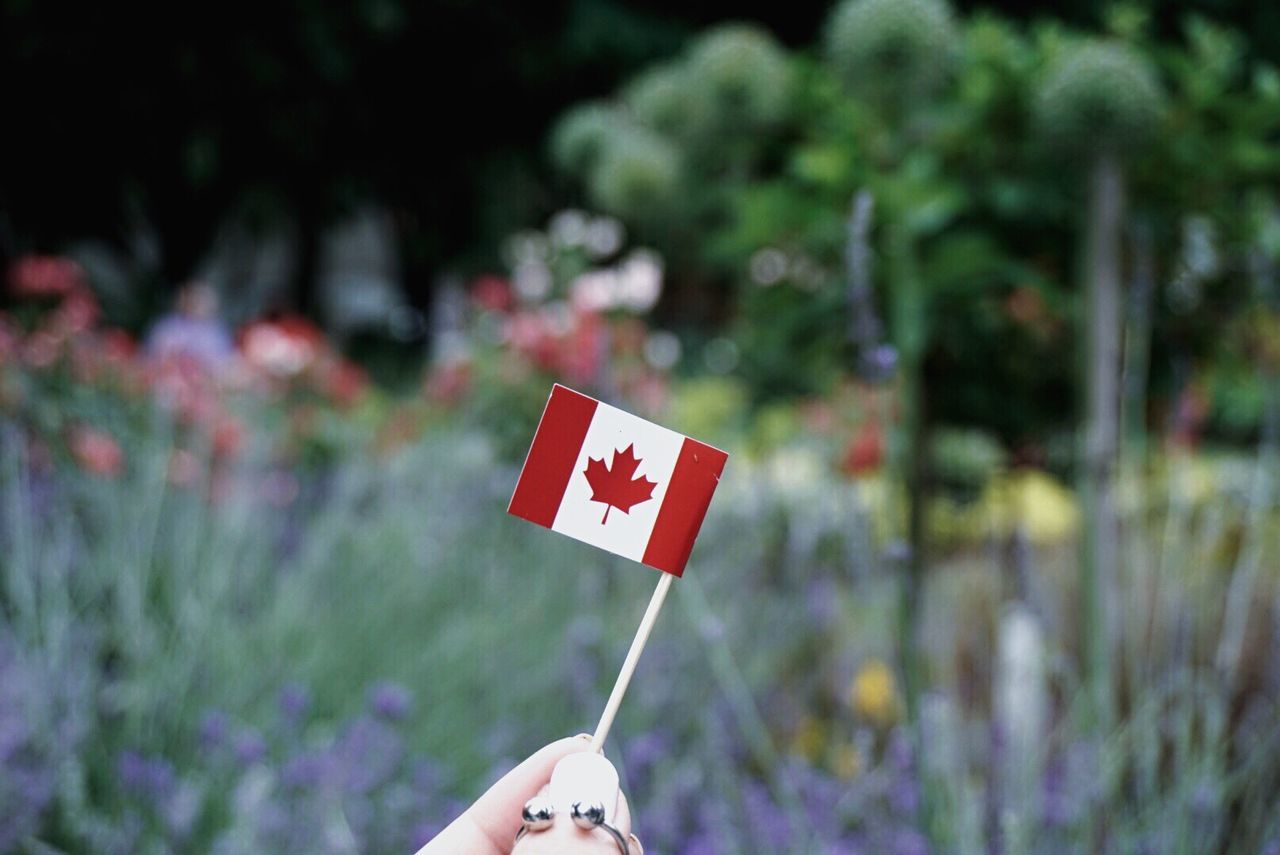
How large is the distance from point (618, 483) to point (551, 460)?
0.04 m

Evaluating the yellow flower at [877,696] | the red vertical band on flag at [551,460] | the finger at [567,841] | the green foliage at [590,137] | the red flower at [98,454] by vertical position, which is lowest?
the red flower at [98,454]

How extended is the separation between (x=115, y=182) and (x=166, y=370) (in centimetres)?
626

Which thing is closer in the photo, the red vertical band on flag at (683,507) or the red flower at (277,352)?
the red vertical band on flag at (683,507)

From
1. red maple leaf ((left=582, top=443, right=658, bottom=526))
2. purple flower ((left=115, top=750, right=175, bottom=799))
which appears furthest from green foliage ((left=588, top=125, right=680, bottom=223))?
red maple leaf ((left=582, top=443, right=658, bottom=526))

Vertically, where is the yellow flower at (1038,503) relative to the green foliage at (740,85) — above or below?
below

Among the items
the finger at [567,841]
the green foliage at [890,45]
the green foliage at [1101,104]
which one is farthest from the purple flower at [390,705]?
the green foliage at [1101,104]

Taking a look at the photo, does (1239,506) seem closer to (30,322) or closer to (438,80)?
(30,322)

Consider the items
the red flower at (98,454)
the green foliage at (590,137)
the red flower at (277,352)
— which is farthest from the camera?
the green foliage at (590,137)

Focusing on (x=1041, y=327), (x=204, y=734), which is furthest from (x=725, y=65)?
(x=204, y=734)

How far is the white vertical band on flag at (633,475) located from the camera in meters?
0.65

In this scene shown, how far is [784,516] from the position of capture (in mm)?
3311

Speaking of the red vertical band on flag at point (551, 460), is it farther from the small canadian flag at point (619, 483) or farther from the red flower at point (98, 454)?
the red flower at point (98, 454)

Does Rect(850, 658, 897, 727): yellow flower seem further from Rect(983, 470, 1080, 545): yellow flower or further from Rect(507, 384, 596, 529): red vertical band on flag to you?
Rect(507, 384, 596, 529): red vertical band on flag

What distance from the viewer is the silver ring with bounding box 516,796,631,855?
61 centimetres
